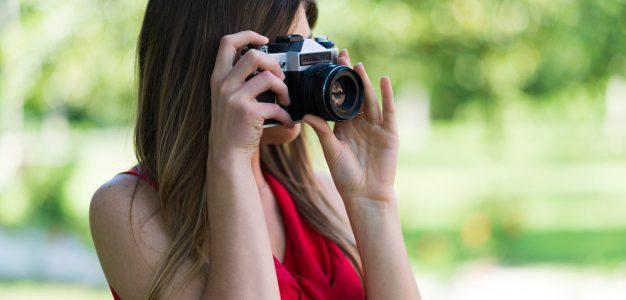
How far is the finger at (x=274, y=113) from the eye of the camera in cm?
168

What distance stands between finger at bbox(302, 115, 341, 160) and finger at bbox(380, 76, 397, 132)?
0.11 meters

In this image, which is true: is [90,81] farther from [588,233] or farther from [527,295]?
[588,233]

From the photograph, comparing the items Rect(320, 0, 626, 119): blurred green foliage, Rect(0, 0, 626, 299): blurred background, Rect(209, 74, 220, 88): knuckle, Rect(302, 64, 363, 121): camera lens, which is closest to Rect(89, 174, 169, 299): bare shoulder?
Rect(209, 74, 220, 88): knuckle

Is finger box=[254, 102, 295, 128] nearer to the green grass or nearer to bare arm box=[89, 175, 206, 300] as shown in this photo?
bare arm box=[89, 175, 206, 300]

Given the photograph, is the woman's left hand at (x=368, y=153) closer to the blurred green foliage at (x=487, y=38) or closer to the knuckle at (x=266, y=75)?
the knuckle at (x=266, y=75)

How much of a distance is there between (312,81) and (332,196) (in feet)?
1.64

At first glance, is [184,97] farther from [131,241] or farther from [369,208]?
[369,208]

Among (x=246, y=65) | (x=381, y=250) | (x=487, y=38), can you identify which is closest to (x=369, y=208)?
(x=381, y=250)

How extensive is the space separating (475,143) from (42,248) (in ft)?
25.0

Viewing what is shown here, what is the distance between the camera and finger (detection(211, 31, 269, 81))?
5.49ft

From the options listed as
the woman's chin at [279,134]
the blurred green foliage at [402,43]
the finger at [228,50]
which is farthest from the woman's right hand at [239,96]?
the blurred green foliage at [402,43]

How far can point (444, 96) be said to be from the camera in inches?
359

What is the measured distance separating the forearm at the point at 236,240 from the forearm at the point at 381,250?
25 centimetres

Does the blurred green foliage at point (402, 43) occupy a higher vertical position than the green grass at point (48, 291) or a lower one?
higher
